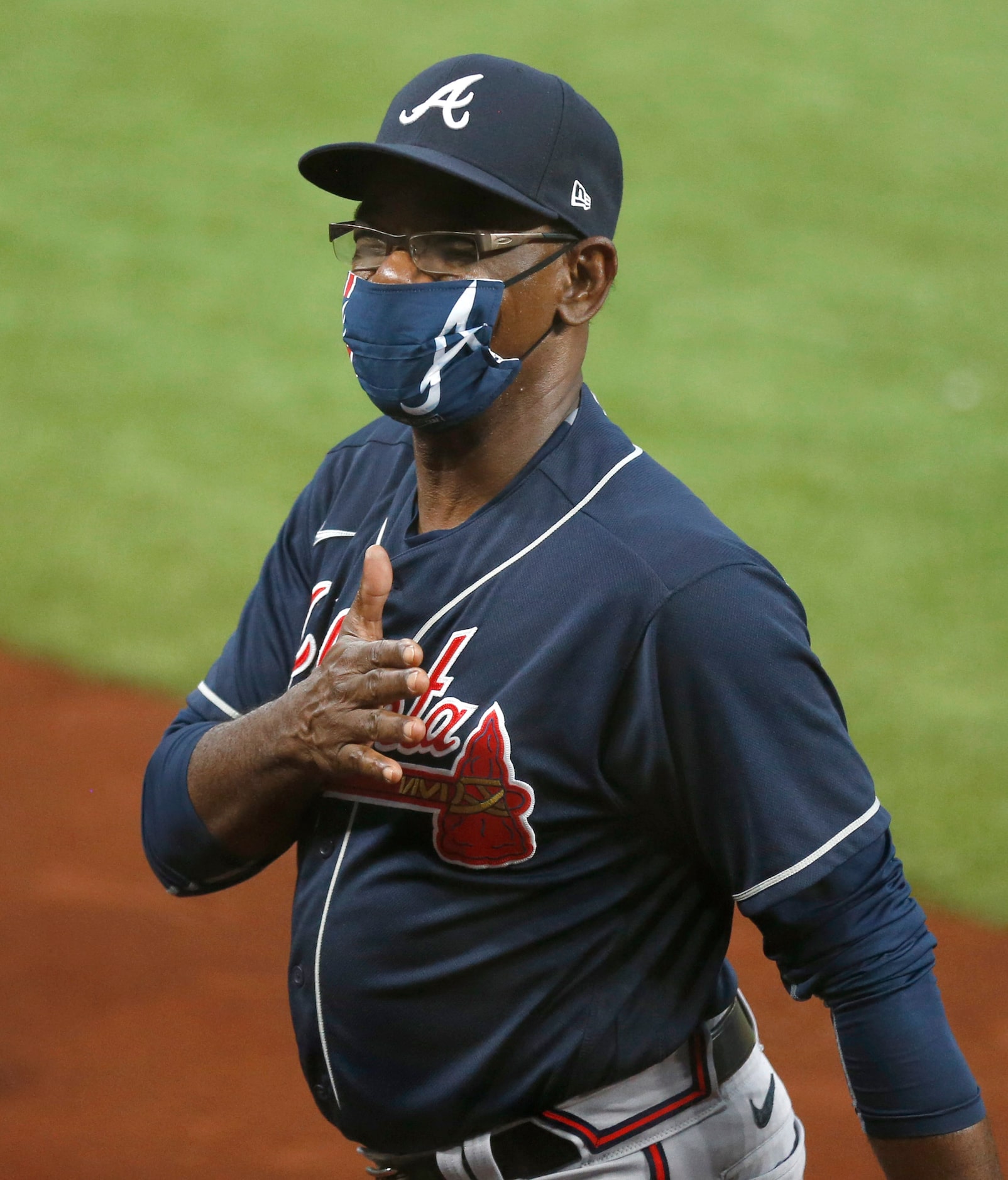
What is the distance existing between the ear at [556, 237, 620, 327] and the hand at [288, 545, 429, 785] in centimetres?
47

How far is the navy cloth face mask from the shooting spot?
229cm

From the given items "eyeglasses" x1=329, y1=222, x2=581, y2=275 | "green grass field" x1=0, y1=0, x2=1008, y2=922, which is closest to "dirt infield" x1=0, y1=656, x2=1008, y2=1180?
"green grass field" x1=0, y1=0, x2=1008, y2=922

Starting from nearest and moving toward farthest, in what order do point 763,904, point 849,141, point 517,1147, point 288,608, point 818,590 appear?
1. point 763,904
2. point 517,1147
3. point 288,608
4. point 818,590
5. point 849,141

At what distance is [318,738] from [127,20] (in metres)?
11.3

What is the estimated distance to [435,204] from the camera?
227 centimetres

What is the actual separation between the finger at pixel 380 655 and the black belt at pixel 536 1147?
699 mm

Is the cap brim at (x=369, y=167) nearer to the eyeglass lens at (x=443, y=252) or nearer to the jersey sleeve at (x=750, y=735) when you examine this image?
the eyeglass lens at (x=443, y=252)

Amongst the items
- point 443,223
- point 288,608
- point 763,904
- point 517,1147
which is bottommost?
point 517,1147

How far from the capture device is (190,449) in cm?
802

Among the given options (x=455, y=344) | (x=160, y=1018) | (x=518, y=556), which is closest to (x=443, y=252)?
(x=455, y=344)

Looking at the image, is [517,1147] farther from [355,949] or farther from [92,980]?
[92,980]

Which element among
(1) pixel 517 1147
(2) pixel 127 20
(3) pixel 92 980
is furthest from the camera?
(2) pixel 127 20

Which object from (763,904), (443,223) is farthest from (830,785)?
(443,223)

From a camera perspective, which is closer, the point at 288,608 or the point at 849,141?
the point at 288,608
